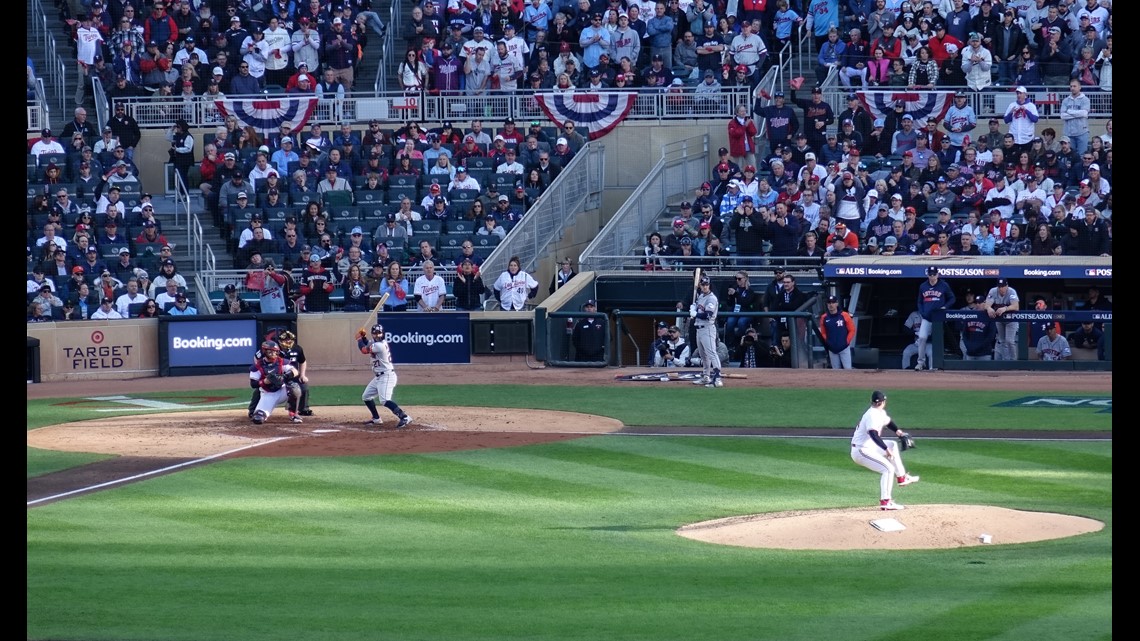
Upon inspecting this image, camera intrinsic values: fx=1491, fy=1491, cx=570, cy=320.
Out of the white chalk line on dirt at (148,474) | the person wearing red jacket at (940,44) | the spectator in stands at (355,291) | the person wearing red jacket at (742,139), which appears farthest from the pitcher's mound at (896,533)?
the person wearing red jacket at (940,44)

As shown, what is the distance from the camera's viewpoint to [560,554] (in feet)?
43.1

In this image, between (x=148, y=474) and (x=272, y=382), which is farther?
(x=272, y=382)

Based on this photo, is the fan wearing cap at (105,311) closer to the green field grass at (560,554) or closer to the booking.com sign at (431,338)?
the booking.com sign at (431,338)

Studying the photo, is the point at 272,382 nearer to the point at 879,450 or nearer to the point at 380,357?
the point at 380,357

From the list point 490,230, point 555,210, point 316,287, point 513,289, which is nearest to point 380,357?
point 316,287

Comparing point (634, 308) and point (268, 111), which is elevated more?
point (268, 111)

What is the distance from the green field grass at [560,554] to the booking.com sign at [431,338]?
846 centimetres

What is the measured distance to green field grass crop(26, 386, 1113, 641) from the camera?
1036 cm

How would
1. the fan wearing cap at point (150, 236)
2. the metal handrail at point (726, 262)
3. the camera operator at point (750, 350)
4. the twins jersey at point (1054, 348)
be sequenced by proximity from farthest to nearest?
the fan wearing cap at point (150, 236), the metal handrail at point (726, 262), the camera operator at point (750, 350), the twins jersey at point (1054, 348)

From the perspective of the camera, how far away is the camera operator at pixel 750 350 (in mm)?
26969

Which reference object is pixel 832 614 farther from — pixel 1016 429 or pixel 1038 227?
pixel 1038 227

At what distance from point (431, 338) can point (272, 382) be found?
7.41 m

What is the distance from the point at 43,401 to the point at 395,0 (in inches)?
634

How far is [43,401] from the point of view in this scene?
81.3 ft
